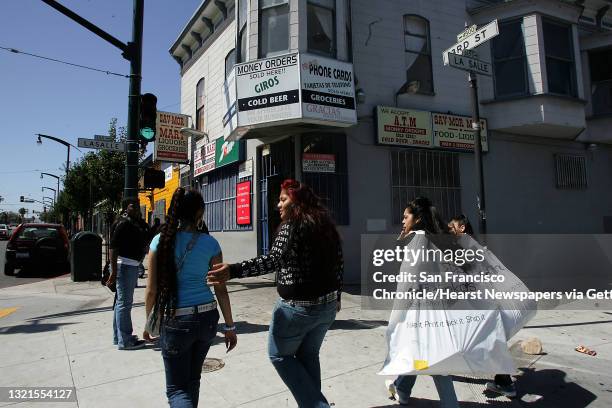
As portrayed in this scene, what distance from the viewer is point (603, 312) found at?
711 cm

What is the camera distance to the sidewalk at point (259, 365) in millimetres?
3746

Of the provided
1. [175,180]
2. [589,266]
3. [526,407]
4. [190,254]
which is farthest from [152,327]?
[175,180]

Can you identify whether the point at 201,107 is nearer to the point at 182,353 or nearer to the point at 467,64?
the point at 467,64

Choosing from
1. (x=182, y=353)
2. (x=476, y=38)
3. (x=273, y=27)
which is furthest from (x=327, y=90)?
(x=182, y=353)

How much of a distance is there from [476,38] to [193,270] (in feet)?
18.2

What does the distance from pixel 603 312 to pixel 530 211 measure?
5129mm

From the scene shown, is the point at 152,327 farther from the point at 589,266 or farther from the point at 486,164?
the point at 589,266

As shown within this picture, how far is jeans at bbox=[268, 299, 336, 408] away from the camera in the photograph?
269 centimetres

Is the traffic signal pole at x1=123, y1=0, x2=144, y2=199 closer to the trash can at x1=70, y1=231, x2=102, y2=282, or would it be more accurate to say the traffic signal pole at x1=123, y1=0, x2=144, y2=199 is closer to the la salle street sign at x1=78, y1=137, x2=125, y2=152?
the la salle street sign at x1=78, y1=137, x2=125, y2=152

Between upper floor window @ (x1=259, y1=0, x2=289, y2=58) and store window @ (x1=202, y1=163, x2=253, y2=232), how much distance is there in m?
3.58

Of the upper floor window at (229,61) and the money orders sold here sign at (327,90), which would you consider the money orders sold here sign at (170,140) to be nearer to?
the upper floor window at (229,61)

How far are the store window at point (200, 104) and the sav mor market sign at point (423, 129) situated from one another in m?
8.17

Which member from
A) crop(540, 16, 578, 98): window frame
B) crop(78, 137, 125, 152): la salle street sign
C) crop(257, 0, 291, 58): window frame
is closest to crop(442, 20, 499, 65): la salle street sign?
crop(257, 0, 291, 58): window frame

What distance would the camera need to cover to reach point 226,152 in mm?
12758
